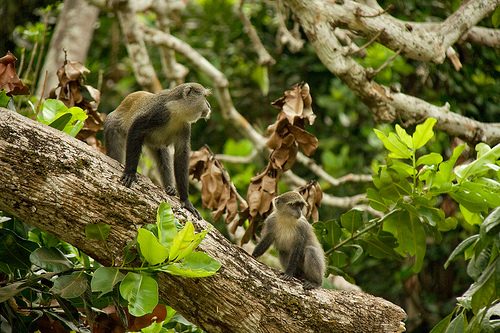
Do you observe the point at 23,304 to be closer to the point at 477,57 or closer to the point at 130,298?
A: the point at 130,298

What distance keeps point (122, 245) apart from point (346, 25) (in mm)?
3562

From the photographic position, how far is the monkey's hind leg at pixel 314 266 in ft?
15.1

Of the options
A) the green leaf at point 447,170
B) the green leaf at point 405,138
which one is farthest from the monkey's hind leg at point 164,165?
the green leaf at point 447,170

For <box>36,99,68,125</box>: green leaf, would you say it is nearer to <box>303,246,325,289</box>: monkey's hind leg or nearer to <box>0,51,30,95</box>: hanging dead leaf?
<box>0,51,30,95</box>: hanging dead leaf

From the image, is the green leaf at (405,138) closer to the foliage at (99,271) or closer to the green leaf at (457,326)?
the green leaf at (457,326)

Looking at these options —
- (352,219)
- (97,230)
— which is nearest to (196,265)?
(97,230)

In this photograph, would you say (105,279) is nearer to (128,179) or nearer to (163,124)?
(128,179)

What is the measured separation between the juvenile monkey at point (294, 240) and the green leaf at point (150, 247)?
6.88ft

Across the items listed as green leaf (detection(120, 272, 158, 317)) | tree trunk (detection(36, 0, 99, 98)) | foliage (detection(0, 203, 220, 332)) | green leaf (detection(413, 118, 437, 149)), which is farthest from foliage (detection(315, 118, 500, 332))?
tree trunk (detection(36, 0, 99, 98))

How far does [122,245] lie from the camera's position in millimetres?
3324

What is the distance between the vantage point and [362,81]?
17.8 feet

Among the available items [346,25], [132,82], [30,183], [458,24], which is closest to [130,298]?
[30,183]

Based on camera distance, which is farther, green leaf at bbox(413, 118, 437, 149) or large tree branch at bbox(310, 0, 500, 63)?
large tree branch at bbox(310, 0, 500, 63)

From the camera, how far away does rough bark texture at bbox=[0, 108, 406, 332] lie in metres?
3.21
